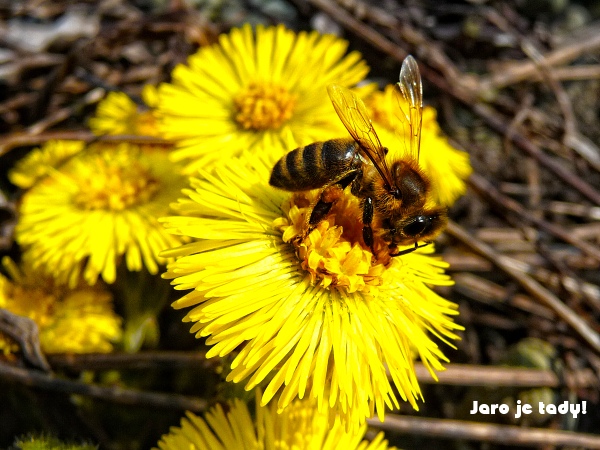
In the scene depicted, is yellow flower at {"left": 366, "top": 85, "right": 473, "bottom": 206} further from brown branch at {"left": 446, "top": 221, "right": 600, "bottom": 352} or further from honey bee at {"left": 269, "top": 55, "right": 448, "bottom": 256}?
honey bee at {"left": 269, "top": 55, "right": 448, "bottom": 256}

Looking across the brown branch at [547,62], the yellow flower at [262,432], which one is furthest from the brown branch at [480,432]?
the brown branch at [547,62]

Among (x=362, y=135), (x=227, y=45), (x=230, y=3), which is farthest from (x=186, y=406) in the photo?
(x=230, y=3)

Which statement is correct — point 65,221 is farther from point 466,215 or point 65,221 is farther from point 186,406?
point 466,215

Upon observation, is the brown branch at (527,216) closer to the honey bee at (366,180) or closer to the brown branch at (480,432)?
the brown branch at (480,432)

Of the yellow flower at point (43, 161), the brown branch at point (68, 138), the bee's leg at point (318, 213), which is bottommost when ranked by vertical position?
the bee's leg at point (318, 213)

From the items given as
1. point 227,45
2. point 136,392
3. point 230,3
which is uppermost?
point 230,3


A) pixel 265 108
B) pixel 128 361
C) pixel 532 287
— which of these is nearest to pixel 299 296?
pixel 128 361
